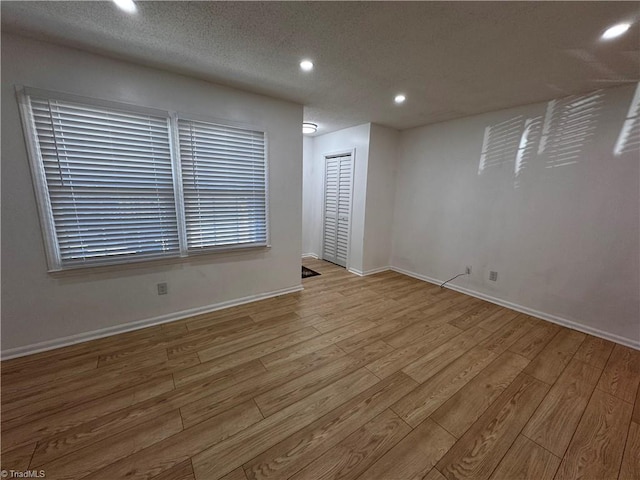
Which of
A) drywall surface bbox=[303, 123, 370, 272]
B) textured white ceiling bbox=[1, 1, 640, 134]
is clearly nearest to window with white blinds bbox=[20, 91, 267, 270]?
textured white ceiling bbox=[1, 1, 640, 134]

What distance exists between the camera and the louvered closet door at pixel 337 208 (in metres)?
4.33

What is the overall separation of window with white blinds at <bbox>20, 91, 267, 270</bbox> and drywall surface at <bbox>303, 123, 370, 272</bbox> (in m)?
1.71

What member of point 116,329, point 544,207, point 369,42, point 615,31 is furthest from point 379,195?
point 116,329

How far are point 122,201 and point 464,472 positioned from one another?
305cm

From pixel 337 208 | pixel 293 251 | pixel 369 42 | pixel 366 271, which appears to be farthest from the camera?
pixel 337 208

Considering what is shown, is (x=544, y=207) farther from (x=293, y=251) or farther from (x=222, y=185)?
(x=222, y=185)

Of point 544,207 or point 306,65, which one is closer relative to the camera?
point 306,65

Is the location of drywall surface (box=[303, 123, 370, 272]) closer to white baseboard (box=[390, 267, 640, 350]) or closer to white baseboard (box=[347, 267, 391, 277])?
white baseboard (box=[347, 267, 391, 277])

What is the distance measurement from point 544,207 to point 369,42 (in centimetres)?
258

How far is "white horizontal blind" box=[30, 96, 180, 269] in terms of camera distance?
1.97 meters

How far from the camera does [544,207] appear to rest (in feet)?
9.16

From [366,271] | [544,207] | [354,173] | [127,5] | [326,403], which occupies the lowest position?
[326,403]

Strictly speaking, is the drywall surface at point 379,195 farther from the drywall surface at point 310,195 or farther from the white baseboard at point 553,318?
the drywall surface at point 310,195

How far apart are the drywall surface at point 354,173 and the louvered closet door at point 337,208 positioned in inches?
5.3
